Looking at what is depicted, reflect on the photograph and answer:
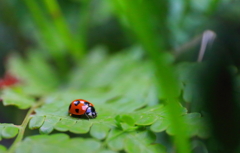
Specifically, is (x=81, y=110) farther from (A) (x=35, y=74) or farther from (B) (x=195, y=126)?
(A) (x=35, y=74)

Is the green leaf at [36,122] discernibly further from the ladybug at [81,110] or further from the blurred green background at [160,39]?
the blurred green background at [160,39]

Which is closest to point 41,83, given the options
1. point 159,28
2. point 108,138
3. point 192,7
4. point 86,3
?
point 86,3

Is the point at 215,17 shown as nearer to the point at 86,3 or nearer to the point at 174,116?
the point at 174,116

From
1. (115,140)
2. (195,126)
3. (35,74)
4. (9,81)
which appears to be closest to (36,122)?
(115,140)

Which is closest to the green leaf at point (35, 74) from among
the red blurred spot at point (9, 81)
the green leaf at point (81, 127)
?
the red blurred spot at point (9, 81)

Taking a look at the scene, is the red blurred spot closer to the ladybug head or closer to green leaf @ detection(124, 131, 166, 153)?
the ladybug head

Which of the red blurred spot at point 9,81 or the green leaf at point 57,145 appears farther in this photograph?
the red blurred spot at point 9,81

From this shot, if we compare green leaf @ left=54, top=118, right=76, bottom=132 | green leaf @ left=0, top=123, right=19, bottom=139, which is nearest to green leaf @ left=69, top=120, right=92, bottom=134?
green leaf @ left=54, top=118, right=76, bottom=132
